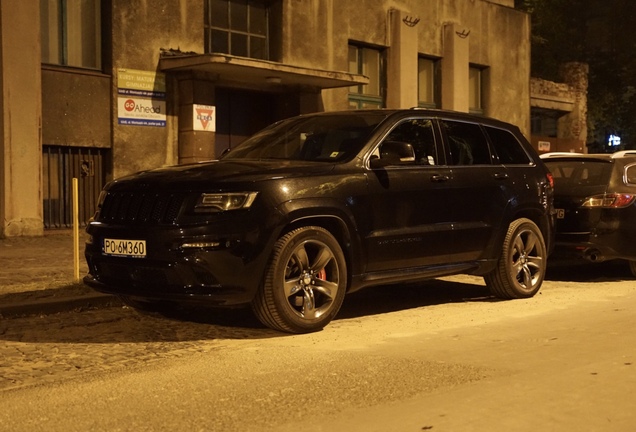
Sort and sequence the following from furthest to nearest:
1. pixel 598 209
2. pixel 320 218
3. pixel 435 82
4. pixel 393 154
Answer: pixel 435 82 < pixel 598 209 < pixel 393 154 < pixel 320 218

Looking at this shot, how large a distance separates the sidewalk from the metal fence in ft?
7.26

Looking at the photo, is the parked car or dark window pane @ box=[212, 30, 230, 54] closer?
the parked car

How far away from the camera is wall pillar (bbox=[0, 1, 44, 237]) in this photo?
16.0m

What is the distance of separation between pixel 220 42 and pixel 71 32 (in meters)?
3.56

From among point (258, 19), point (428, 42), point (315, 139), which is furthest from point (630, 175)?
point (428, 42)

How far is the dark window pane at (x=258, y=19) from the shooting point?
20.5 metres

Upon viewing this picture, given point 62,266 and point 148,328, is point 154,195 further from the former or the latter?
point 62,266

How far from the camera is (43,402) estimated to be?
16.9 ft

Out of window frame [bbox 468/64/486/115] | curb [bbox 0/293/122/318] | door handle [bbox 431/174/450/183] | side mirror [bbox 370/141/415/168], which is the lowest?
curb [bbox 0/293/122/318]

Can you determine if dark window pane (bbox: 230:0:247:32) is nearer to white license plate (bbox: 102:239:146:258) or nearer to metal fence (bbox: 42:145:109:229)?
metal fence (bbox: 42:145:109:229)

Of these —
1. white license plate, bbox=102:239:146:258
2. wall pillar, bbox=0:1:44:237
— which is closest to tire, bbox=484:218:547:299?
white license plate, bbox=102:239:146:258

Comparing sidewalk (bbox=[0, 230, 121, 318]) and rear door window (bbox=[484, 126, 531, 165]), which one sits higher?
rear door window (bbox=[484, 126, 531, 165])

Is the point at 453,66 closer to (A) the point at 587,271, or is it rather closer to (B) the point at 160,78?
(B) the point at 160,78

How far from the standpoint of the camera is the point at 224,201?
6895 mm
